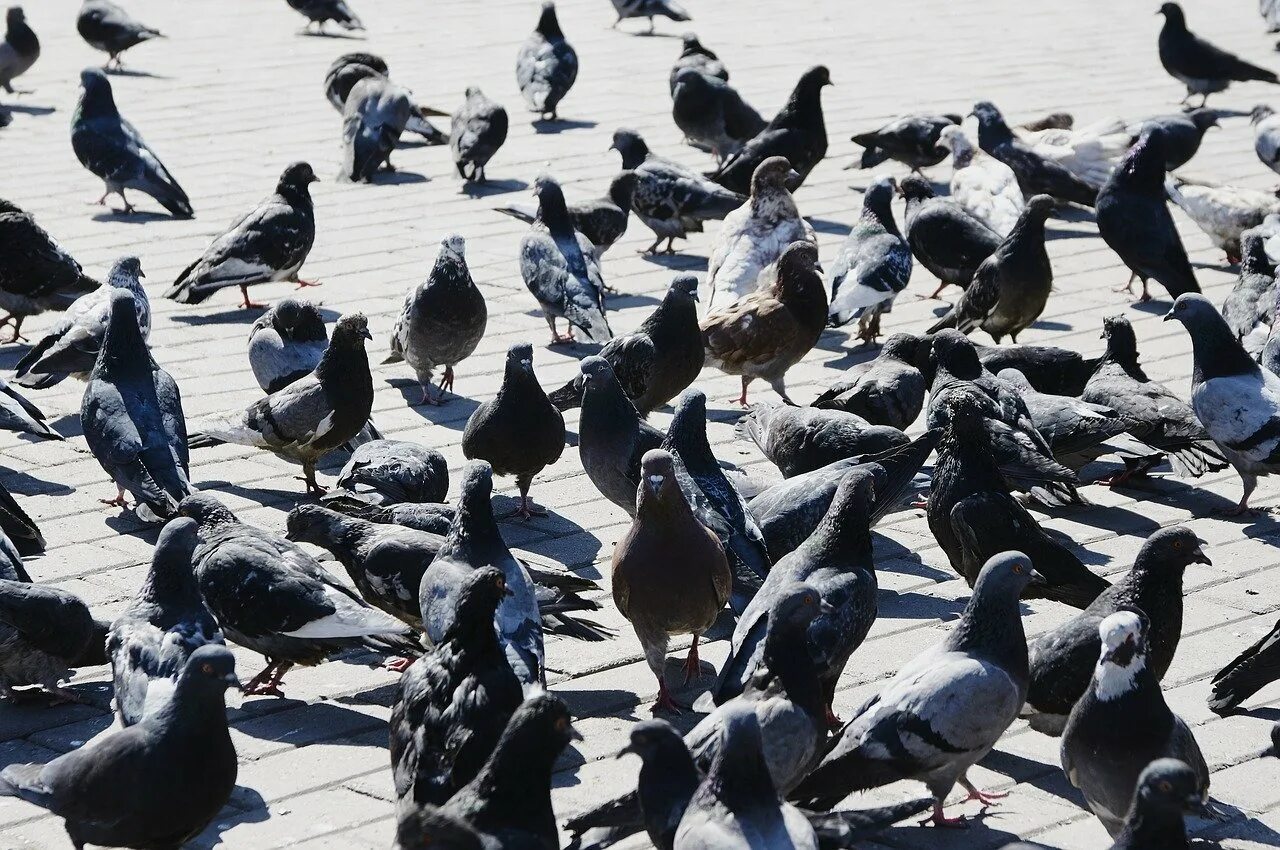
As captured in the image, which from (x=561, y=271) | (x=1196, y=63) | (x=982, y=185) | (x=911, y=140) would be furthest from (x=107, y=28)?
(x=1196, y=63)

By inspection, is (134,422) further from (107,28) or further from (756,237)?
(107,28)

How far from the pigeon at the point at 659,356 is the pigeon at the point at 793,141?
4.36 meters

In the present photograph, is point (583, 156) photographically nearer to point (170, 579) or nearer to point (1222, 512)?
point (1222, 512)

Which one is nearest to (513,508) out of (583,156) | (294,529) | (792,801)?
(294,529)

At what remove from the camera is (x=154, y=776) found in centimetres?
459

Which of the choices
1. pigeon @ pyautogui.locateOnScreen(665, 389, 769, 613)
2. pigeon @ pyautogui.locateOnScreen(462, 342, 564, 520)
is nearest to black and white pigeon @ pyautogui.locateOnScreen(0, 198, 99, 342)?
pigeon @ pyautogui.locateOnScreen(462, 342, 564, 520)

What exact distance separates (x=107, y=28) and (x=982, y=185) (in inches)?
372

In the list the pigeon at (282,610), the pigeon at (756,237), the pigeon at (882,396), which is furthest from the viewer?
the pigeon at (756,237)

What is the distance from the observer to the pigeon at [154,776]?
4.58m

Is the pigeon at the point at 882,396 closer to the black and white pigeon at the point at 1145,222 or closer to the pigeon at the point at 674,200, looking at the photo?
the black and white pigeon at the point at 1145,222

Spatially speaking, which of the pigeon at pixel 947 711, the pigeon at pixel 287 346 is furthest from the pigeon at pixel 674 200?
the pigeon at pixel 947 711

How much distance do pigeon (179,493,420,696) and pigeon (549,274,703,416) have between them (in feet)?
8.78

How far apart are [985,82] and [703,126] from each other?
14.0 feet

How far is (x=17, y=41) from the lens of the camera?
16609mm
